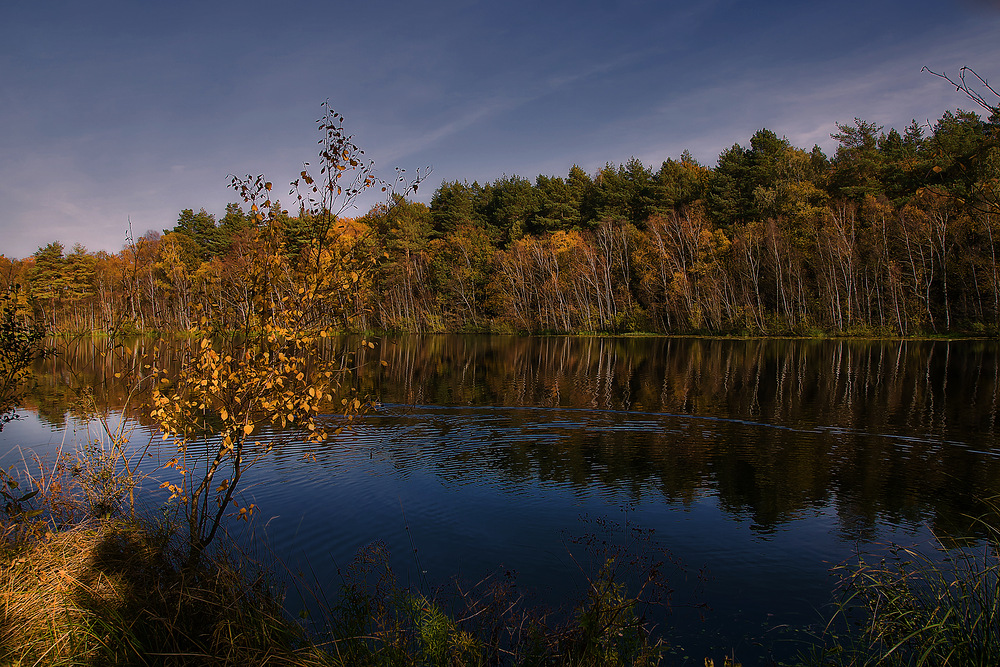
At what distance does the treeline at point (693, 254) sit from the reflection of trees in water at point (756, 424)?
13832 millimetres

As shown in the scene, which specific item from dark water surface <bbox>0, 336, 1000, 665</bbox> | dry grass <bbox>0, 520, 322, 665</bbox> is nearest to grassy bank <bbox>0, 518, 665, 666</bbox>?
dry grass <bbox>0, 520, 322, 665</bbox>

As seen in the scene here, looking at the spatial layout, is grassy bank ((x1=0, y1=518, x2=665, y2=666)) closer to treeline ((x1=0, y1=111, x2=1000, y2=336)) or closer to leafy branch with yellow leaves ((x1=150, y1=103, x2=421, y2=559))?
leafy branch with yellow leaves ((x1=150, y1=103, x2=421, y2=559))

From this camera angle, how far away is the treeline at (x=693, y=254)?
52.0 meters

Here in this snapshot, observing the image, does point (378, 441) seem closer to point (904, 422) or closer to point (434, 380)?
point (434, 380)

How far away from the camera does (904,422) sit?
1695 centimetres

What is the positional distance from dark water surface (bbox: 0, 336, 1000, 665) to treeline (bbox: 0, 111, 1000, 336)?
2029 cm

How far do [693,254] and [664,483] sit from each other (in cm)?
5548

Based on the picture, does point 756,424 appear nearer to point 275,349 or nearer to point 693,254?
point 275,349

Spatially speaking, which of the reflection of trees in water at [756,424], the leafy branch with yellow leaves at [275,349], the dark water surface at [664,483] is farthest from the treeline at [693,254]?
the leafy branch with yellow leaves at [275,349]

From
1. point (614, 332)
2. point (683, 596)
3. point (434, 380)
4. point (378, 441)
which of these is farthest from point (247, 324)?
point (614, 332)

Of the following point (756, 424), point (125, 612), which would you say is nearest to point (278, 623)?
point (125, 612)

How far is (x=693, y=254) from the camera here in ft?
207

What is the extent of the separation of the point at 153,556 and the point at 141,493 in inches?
210

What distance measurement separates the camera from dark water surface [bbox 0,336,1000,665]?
770 cm
